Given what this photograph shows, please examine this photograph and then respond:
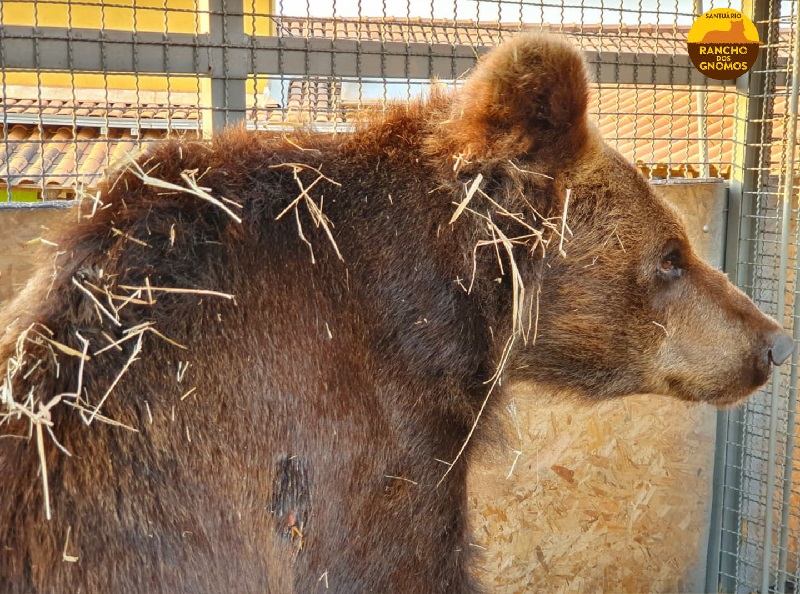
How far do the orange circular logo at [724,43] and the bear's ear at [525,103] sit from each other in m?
3.07

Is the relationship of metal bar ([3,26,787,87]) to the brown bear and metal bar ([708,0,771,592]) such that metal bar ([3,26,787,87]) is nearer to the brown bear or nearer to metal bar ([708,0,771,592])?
metal bar ([708,0,771,592])

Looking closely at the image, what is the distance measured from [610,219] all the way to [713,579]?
Result: 3.87m

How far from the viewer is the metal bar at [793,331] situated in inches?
216

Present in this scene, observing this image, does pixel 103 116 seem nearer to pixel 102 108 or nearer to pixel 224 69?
pixel 102 108

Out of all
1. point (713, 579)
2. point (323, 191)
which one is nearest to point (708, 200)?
point (713, 579)

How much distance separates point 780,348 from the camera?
3793mm

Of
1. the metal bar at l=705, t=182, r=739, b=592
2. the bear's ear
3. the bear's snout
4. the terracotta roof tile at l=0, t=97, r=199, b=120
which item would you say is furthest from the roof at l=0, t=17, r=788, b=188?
the bear's snout

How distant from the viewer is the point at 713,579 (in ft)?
20.3

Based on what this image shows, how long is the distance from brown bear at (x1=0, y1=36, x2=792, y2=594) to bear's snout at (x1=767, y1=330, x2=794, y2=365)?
429 millimetres

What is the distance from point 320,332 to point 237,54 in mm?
2437

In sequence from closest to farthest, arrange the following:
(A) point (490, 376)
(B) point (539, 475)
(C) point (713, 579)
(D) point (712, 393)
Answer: (A) point (490, 376) < (D) point (712, 393) < (B) point (539, 475) < (C) point (713, 579)

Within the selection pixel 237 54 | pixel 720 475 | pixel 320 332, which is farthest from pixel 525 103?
pixel 720 475

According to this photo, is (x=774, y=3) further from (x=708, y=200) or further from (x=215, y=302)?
(x=215, y=302)

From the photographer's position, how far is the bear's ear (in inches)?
123
